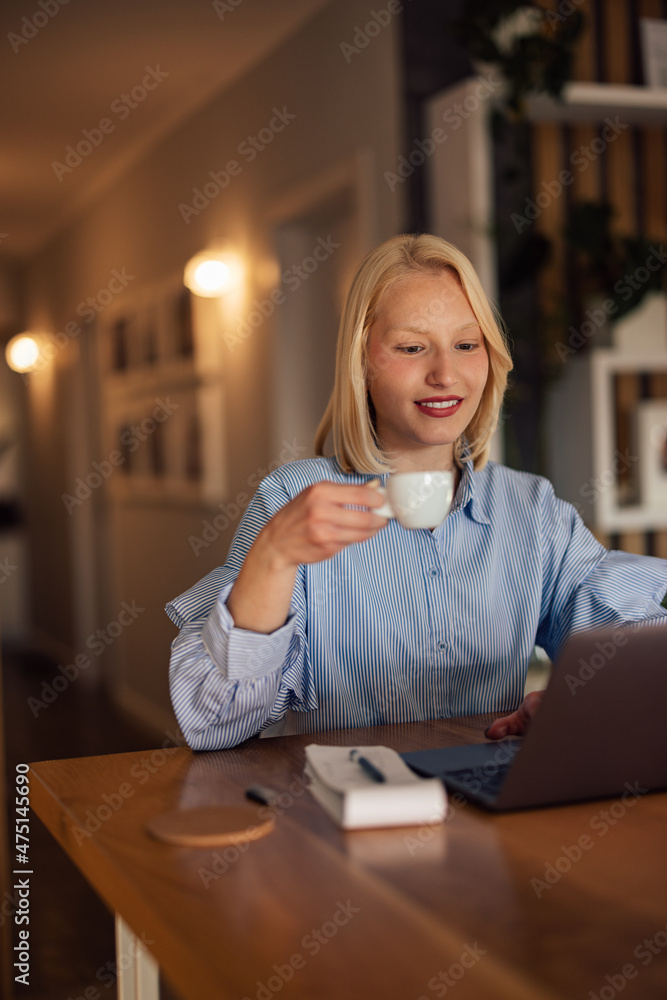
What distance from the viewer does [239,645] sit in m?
1.21

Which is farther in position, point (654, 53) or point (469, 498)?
point (654, 53)

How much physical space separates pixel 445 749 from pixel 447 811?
0.17 m

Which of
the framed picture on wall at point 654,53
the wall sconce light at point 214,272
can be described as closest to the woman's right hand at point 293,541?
the framed picture on wall at point 654,53

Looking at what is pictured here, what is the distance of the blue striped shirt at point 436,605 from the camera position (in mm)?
1534

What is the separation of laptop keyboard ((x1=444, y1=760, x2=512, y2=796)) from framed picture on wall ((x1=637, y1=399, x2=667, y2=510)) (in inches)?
81.5

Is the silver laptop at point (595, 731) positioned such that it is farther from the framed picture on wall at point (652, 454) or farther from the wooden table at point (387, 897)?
the framed picture on wall at point (652, 454)

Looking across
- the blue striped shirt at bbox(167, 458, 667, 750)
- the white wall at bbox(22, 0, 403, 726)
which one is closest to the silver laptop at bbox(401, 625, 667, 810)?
the blue striped shirt at bbox(167, 458, 667, 750)

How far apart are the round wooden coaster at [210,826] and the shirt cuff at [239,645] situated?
24cm

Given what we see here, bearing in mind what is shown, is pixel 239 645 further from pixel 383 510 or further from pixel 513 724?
pixel 513 724

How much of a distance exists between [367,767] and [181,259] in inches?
173

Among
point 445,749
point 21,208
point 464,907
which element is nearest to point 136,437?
point 21,208

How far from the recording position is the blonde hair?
1563 millimetres

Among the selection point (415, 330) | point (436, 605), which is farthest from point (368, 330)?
point (436, 605)

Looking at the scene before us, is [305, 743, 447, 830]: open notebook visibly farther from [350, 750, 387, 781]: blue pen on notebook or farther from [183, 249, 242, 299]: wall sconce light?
[183, 249, 242, 299]: wall sconce light
